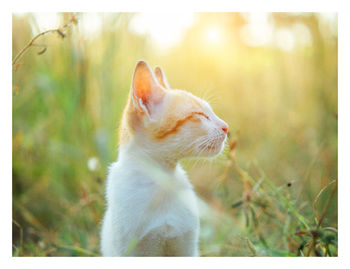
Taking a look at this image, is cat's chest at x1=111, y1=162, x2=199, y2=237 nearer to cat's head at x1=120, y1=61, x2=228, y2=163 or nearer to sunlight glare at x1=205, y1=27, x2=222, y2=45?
cat's head at x1=120, y1=61, x2=228, y2=163

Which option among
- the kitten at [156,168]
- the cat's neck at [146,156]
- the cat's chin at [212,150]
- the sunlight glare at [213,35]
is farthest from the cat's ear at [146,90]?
the sunlight glare at [213,35]

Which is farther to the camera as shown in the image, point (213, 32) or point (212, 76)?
point (212, 76)

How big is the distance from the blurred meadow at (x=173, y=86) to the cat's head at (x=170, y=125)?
0.78 ft

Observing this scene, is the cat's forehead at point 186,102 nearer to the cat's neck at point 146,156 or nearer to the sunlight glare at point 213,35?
the cat's neck at point 146,156

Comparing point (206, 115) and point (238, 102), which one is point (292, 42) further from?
point (206, 115)

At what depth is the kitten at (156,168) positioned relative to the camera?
3.82ft

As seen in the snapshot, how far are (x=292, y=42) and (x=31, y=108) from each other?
1532mm

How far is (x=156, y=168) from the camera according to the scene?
1218mm

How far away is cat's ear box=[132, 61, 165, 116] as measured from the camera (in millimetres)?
1119

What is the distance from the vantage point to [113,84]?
6.53 ft

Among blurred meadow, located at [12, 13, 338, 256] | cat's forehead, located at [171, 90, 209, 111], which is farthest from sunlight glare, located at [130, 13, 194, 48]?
cat's forehead, located at [171, 90, 209, 111]

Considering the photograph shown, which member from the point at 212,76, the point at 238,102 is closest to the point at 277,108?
the point at 238,102

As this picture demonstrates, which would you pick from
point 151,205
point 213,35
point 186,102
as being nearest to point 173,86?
point 213,35

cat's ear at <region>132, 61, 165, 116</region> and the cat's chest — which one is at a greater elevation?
cat's ear at <region>132, 61, 165, 116</region>
